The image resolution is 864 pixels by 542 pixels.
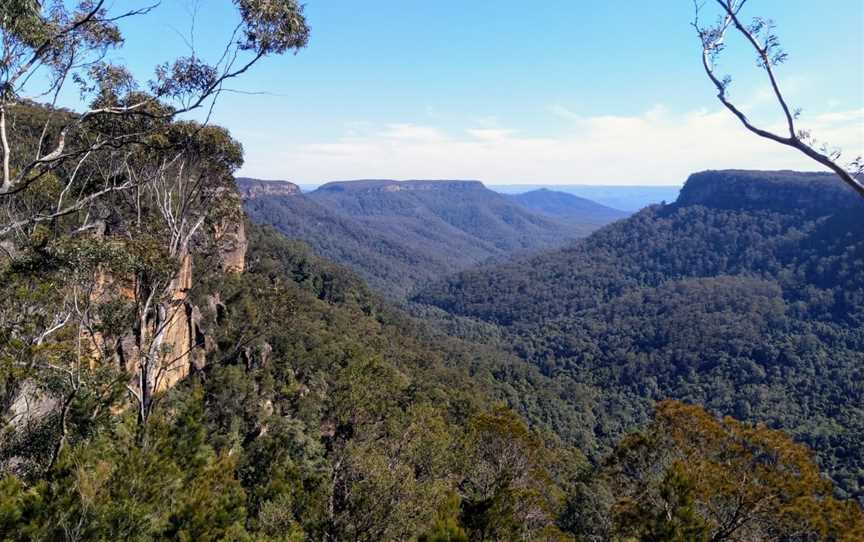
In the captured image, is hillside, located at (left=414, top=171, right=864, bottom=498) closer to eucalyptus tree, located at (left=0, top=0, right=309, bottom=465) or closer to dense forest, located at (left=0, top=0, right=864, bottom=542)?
dense forest, located at (left=0, top=0, right=864, bottom=542)

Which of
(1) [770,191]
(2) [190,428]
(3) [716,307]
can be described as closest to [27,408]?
(2) [190,428]

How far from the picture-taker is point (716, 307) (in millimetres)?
91812

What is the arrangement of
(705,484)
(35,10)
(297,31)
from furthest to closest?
(705,484) → (297,31) → (35,10)

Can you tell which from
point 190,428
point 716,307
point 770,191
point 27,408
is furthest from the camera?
point 770,191

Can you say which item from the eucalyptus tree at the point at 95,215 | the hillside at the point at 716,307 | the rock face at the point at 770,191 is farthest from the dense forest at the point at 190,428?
the rock face at the point at 770,191

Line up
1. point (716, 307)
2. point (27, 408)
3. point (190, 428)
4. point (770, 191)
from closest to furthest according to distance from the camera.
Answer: point (27, 408) < point (190, 428) < point (716, 307) < point (770, 191)

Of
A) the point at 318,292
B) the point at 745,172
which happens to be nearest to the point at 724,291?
the point at 745,172

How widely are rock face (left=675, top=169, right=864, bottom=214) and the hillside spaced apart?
1.22 feet

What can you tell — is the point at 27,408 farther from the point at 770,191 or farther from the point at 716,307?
the point at 770,191

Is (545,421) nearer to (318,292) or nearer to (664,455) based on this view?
(318,292)

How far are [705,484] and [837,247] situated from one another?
11063 cm

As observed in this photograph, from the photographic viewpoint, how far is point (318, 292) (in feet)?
192

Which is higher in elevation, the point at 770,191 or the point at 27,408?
the point at 770,191

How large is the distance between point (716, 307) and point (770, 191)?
52.3 metres
